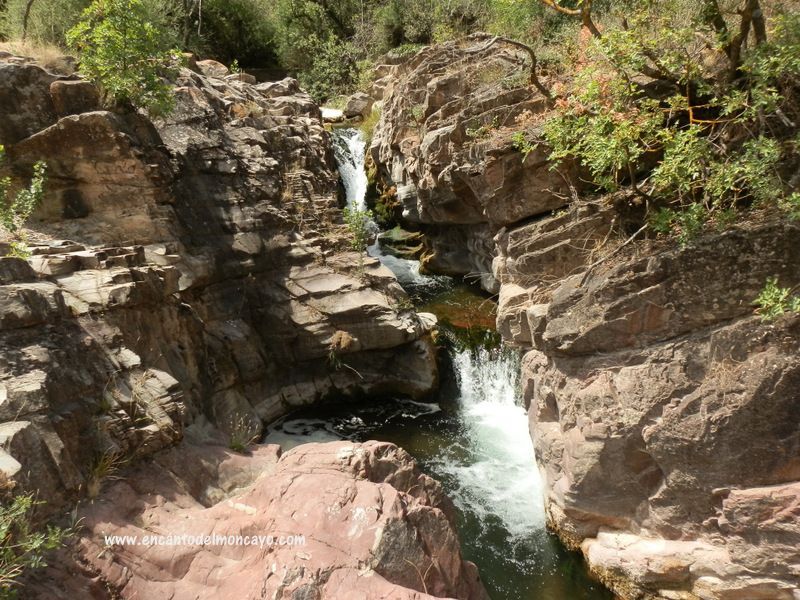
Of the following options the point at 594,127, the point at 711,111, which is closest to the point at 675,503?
the point at 594,127

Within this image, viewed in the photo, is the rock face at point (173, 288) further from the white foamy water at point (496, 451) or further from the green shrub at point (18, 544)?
the white foamy water at point (496, 451)

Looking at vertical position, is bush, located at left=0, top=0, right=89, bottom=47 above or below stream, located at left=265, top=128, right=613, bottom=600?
above

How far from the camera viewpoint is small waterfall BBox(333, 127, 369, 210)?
16.4 meters

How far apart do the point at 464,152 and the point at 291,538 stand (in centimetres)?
832

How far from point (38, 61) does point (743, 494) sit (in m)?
12.3

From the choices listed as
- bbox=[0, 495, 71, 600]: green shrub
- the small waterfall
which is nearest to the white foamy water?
bbox=[0, 495, 71, 600]: green shrub

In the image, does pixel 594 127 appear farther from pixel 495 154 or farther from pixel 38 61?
pixel 38 61

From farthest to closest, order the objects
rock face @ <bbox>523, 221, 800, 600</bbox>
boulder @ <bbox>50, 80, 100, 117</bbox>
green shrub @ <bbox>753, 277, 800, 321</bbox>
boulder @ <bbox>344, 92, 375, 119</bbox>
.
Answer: boulder @ <bbox>344, 92, 375, 119</bbox>, boulder @ <bbox>50, 80, 100, 117</bbox>, rock face @ <bbox>523, 221, 800, 600</bbox>, green shrub @ <bbox>753, 277, 800, 321</bbox>

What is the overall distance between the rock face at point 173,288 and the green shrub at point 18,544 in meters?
0.36

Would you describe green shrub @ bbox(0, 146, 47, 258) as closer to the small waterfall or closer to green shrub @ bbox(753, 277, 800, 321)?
green shrub @ bbox(753, 277, 800, 321)

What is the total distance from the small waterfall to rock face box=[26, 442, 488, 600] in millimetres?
12061

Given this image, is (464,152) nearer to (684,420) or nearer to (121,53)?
(121,53)

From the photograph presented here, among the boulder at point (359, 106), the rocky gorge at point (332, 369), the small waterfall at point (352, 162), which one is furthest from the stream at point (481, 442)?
the boulder at point (359, 106)

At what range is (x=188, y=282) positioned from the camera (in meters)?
8.17
